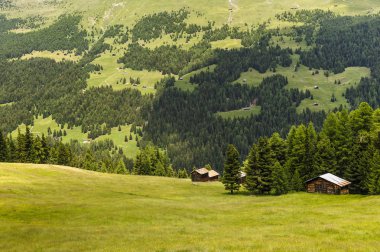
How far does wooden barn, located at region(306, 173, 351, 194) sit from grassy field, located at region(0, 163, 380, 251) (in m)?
5.90

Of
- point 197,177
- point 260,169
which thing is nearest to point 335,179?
point 260,169

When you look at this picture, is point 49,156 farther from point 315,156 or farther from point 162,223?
point 162,223

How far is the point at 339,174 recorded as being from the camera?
103938 millimetres

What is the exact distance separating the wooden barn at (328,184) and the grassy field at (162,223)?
19.4ft

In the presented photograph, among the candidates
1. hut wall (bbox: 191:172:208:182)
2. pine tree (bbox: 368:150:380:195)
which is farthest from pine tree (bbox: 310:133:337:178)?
hut wall (bbox: 191:172:208:182)

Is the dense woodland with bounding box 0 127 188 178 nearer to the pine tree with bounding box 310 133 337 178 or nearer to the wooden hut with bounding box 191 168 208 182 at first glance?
the wooden hut with bounding box 191 168 208 182

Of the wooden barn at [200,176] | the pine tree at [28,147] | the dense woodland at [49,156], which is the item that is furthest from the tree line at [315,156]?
the pine tree at [28,147]

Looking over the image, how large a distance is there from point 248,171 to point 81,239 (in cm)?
6909

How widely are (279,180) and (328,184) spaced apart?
11.4 m

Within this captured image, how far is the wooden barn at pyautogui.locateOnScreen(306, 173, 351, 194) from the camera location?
9356 centimetres

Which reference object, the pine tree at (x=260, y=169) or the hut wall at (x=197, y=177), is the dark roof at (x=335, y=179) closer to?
the pine tree at (x=260, y=169)

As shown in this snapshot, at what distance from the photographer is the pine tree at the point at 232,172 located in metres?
107

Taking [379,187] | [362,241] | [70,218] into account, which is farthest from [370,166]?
[70,218]

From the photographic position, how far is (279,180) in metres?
98.9
